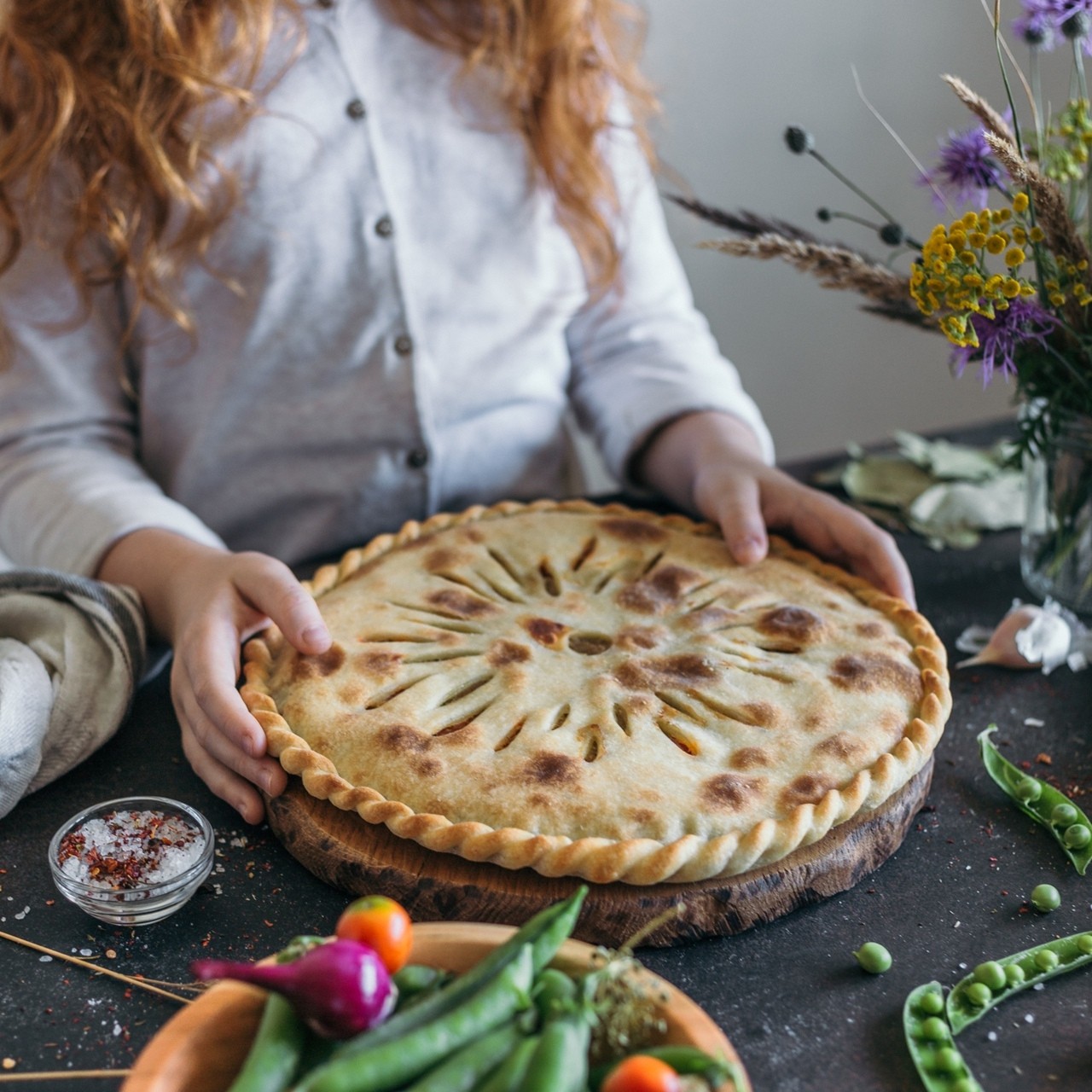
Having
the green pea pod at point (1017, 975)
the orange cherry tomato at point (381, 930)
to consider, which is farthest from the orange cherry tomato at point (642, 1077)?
the green pea pod at point (1017, 975)

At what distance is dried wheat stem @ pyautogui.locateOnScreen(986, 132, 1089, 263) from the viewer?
1.66m

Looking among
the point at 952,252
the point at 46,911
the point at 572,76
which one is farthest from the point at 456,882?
the point at 572,76

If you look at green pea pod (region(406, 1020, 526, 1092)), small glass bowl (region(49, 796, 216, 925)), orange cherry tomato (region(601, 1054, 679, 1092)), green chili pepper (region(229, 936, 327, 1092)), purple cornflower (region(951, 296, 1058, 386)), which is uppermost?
purple cornflower (region(951, 296, 1058, 386))

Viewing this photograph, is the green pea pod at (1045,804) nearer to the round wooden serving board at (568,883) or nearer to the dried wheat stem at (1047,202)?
the round wooden serving board at (568,883)

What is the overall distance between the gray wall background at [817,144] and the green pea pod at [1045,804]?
2.70 m

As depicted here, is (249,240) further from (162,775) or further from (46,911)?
(46,911)

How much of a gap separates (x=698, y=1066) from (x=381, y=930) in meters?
0.34

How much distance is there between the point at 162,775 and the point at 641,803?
0.81m

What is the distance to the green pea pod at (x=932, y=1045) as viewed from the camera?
1.29m

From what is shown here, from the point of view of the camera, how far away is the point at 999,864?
1.66 metres

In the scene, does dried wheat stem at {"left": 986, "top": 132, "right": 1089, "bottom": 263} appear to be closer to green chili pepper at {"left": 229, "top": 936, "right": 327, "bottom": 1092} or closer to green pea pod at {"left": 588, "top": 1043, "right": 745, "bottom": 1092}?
green pea pod at {"left": 588, "top": 1043, "right": 745, "bottom": 1092}

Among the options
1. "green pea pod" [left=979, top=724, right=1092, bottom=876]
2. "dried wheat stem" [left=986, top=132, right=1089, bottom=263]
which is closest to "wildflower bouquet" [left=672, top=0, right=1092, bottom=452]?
"dried wheat stem" [left=986, top=132, right=1089, bottom=263]

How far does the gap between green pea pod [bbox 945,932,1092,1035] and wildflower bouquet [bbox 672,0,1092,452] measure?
0.82 m

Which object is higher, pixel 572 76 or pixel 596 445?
pixel 572 76
